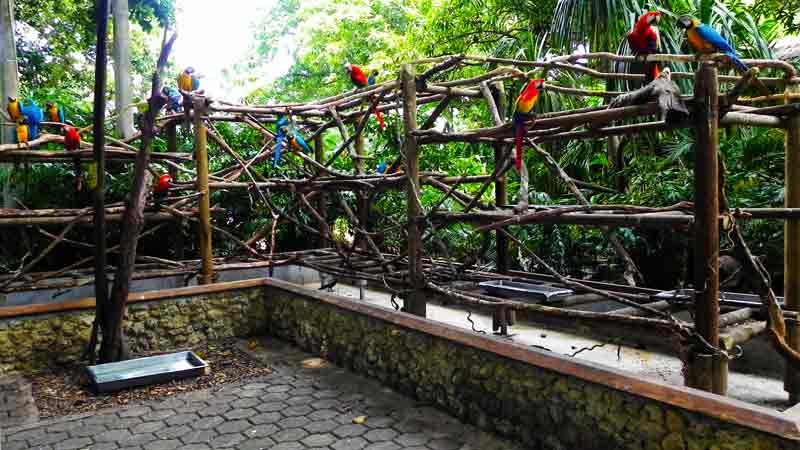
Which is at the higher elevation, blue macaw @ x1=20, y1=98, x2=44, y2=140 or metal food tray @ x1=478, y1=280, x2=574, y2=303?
blue macaw @ x1=20, y1=98, x2=44, y2=140

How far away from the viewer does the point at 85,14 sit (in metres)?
11.0

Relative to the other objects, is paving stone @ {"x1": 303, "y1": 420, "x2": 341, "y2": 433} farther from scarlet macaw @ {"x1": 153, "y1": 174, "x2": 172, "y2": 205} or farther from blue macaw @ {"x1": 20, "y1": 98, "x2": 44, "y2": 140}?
blue macaw @ {"x1": 20, "y1": 98, "x2": 44, "y2": 140}

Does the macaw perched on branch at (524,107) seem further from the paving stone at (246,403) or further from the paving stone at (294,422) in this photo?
the paving stone at (246,403)

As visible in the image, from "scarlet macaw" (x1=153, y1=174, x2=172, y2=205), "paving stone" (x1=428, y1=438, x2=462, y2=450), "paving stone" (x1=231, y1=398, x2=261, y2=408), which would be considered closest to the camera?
"paving stone" (x1=428, y1=438, x2=462, y2=450)

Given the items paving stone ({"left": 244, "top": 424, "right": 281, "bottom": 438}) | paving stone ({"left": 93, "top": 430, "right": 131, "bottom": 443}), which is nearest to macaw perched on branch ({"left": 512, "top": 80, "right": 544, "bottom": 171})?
paving stone ({"left": 244, "top": 424, "right": 281, "bottom": 438})

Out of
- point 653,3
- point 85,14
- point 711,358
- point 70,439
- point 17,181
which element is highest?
point 85,14

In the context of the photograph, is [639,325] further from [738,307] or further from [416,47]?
[416,47]

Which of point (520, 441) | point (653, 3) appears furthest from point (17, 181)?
point (653, 3)

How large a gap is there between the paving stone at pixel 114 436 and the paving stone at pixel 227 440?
1.99 feet

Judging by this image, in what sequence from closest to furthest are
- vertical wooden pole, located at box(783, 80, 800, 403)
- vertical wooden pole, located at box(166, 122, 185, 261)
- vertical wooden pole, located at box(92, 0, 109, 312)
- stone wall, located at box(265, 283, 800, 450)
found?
stone wall, located at box(265, 283, 800, 450) → vertical wooden pole, located at box(783, 80, 800, 403) → vertical wooden pole, located at box(92, 0, 109, 312) → vertical wooden pole, located at box(166, 122, 185, 261)

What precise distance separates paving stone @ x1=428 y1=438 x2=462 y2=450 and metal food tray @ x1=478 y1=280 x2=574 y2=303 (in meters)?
1.56

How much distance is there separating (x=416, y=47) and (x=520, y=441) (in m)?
8.77

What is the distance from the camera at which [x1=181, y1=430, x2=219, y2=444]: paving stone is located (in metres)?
3.53

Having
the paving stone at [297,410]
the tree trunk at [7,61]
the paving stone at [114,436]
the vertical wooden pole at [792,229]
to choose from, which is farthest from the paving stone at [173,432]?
the tree trunk at [7,61]
